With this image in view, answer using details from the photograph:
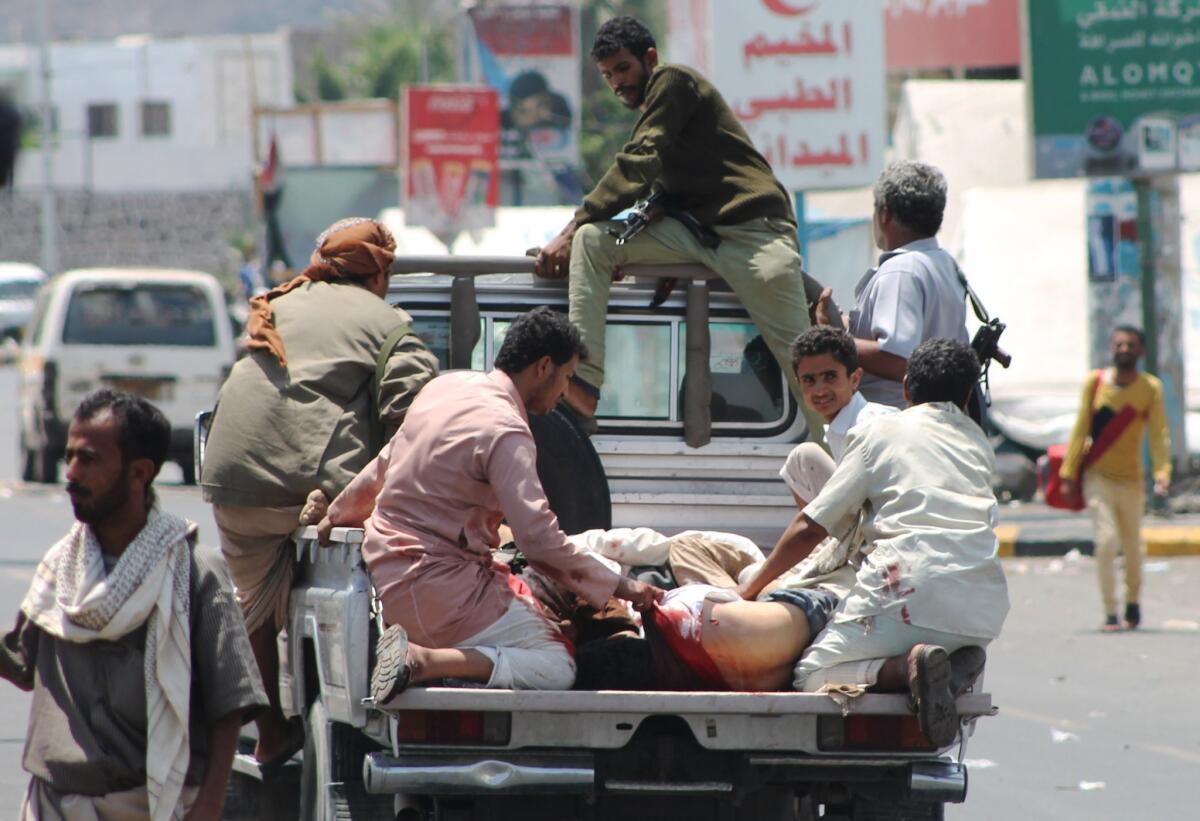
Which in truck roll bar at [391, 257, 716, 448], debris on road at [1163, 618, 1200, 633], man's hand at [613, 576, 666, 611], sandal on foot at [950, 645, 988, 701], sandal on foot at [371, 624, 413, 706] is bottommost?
debris on road at [1163, 618, 1200, 633]

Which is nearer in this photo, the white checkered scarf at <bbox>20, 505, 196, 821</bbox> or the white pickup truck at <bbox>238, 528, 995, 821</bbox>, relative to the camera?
the white checkered scarf at <bbox>20, 505, 196, 821</bbox>

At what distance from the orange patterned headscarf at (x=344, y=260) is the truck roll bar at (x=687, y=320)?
0.38 meters

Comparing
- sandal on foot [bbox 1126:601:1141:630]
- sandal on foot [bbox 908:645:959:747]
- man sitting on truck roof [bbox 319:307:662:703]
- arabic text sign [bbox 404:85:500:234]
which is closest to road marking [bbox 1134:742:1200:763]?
sandal on foot [bbox 1126:601:1141:630]

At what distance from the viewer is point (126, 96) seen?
248 ft

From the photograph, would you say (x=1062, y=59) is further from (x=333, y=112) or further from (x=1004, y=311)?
(x=333, y=112)

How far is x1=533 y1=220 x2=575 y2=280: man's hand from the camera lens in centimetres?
685

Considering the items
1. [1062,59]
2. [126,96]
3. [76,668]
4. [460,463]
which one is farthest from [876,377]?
[126,96]

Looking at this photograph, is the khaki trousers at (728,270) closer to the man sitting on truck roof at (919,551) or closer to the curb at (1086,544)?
the man sitting on truck roof at (919,551)

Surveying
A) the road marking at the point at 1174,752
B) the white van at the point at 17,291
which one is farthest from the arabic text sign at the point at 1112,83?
the white van at the point at 17,291

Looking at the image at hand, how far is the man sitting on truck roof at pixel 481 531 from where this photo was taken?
16.8 ft

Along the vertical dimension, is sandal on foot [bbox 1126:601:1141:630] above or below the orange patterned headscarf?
below

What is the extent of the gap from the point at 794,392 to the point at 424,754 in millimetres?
2285

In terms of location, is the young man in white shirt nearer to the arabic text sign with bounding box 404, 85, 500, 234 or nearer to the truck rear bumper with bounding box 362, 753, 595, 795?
the truck rear bumper with bounding box 362, 753, 595, 795

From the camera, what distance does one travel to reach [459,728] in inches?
200
